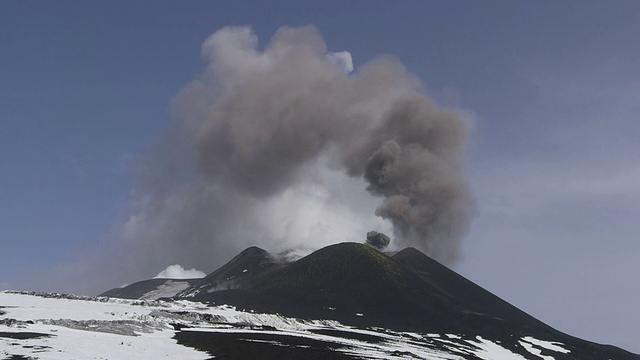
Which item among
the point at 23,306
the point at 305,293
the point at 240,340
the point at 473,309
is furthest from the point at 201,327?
the point at 473,309

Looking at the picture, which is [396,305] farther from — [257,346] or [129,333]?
[129,333]

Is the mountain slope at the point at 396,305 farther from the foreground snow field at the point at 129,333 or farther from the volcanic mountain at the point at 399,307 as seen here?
the foreground snow field at the point at 129,333

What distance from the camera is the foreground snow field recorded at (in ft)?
159

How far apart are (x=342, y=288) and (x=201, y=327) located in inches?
4138

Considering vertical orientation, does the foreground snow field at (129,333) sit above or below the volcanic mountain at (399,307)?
below

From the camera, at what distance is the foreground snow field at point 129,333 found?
48469 millimetres

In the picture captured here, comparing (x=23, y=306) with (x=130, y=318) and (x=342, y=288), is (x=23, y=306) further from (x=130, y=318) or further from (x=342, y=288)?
(x=342, y=288)

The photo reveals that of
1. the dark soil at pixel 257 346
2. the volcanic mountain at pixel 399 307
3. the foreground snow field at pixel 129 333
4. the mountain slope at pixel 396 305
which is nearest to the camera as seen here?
the foreground snow field at pixel 129 333

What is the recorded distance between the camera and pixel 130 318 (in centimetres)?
7825

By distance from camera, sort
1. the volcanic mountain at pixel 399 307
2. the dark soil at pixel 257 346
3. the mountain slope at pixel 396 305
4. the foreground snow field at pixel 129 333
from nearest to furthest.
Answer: the foreground snow field at pixel 129 333
the dark soil at pixel 257 346
the volcanic mountain at pixel 399 307
the mountain slope at pixel 396 305

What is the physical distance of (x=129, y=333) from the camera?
63.6 metres

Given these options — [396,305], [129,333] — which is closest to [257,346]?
[129,333]

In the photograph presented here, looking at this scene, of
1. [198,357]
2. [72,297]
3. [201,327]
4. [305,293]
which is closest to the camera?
[198,357]

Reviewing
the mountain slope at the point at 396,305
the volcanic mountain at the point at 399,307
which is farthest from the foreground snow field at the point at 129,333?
the mountain slope at the point at 396,305
